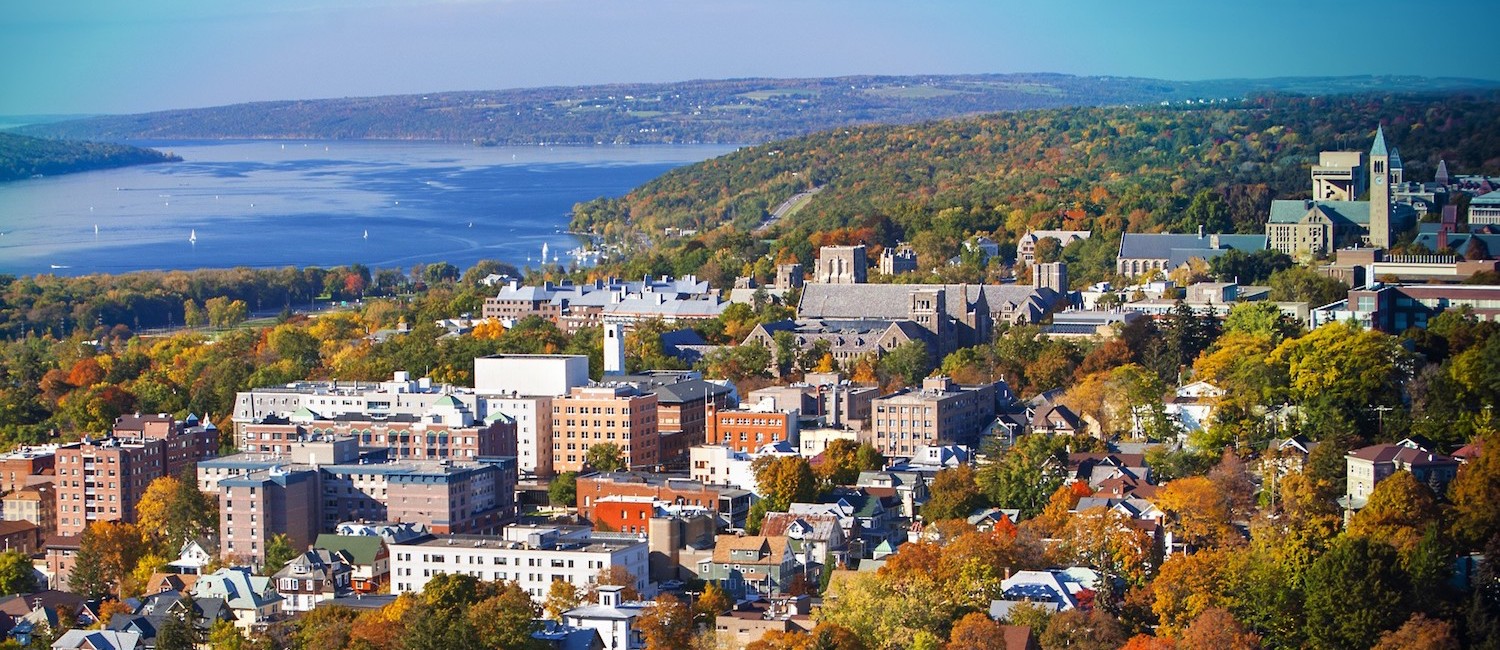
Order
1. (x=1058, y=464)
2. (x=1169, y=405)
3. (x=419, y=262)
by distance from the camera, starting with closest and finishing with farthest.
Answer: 1. (x=1058, y=464)
2. (x=1169, y=405)
3. (x=419, y=262)

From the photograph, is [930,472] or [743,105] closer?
[930,472]

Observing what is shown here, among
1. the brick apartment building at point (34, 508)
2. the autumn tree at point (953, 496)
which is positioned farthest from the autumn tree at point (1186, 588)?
the brick apartment building at point (34, 508)

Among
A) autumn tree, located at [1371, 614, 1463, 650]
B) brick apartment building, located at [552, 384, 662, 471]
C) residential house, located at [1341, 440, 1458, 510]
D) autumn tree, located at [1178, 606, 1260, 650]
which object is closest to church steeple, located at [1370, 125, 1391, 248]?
brick apartment building, located at [552, 384, 662, 471]

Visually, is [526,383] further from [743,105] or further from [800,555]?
[743,105]

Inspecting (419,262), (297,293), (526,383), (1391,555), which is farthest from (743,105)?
(1391,555)

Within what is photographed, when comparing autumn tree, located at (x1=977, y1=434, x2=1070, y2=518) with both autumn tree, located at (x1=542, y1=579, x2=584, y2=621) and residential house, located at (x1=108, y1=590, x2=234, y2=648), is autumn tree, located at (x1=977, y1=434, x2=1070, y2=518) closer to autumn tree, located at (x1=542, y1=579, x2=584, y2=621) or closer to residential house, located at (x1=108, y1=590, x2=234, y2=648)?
autumn tree, located at (x1=542, y1=579, x2=584, y2=621)

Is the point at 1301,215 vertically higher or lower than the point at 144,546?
higher
